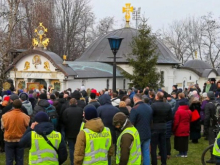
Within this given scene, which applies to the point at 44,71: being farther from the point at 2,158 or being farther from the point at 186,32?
the point at 186,32

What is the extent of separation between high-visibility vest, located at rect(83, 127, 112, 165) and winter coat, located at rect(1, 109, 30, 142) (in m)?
3.12

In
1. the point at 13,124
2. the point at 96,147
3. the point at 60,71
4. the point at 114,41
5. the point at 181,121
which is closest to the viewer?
the point at 96,147

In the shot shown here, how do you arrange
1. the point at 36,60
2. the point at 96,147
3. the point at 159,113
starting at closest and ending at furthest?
the point at 96,147 → the point at 159,113 → the point at 36,60

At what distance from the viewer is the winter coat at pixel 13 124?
9133 mm

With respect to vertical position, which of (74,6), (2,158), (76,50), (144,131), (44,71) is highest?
(74,6)

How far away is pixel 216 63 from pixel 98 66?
40.4 meters

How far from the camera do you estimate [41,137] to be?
6.57 m

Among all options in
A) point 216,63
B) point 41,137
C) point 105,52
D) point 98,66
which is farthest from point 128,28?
point 41,137

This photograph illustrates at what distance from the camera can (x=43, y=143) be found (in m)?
6.57

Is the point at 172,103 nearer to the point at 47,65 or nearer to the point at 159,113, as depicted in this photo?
the point at 159,113

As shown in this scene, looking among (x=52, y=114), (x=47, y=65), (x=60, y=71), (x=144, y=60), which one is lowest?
(x=52, y=114)

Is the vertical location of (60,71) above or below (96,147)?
above

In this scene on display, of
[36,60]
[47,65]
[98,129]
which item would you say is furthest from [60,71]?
[98,129]

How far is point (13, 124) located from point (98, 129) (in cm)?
329
